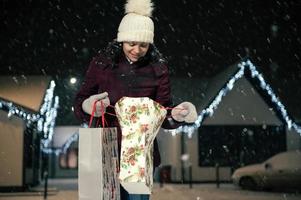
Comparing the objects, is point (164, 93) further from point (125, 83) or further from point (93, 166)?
point (93, 166)

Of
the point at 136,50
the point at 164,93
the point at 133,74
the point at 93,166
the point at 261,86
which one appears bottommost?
the point at 93,166

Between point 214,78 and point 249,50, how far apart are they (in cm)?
431

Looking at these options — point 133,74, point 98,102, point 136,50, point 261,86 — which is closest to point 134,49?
point 136,50

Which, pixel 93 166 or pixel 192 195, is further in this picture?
pixel 192 195

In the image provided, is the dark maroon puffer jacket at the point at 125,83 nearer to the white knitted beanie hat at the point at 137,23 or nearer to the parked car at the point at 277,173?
the white knitted beanie hat at the point at 137,23

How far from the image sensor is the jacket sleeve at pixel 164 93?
3143 mm

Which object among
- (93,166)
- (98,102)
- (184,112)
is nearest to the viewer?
(93,166)

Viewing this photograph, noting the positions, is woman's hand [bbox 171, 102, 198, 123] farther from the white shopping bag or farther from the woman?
the white shopping bag

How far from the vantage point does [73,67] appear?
2070 cm

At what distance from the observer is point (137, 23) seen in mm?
3098

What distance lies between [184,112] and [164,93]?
0.20m

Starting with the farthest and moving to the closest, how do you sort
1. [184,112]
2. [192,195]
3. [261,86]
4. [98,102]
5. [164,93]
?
[261,86]
[192,195]
[164,93]
[184,112]
[98,102]

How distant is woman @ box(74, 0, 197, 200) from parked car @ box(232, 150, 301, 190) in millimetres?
15282

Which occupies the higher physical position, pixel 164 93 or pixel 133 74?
pixel 133 74
